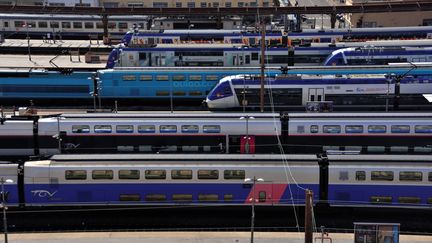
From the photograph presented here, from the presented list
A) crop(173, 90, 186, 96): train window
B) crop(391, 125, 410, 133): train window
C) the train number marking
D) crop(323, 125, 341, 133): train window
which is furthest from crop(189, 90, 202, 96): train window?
the train number marking

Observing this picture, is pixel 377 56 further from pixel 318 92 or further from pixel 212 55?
pixel 212 55

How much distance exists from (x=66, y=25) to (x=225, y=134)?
60112 millimetres

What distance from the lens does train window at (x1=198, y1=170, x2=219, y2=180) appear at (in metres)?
26.0

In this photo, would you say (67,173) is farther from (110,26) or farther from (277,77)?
(110,26)

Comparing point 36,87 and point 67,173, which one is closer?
point 67,173

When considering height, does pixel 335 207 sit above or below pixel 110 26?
below

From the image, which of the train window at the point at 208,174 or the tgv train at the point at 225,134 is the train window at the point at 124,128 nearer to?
the tgv train at the point at 225,134

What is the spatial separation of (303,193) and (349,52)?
28.3m

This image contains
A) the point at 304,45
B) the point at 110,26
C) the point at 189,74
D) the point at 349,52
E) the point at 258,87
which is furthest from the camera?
the point at 110,26

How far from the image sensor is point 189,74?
46.2 meters

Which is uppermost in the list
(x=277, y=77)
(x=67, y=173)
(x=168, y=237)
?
(x=277, y=77)

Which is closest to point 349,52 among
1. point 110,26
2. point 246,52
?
point 246,52

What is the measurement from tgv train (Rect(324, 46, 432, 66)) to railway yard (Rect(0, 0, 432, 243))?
0.10 m

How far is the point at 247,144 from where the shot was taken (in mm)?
32031
